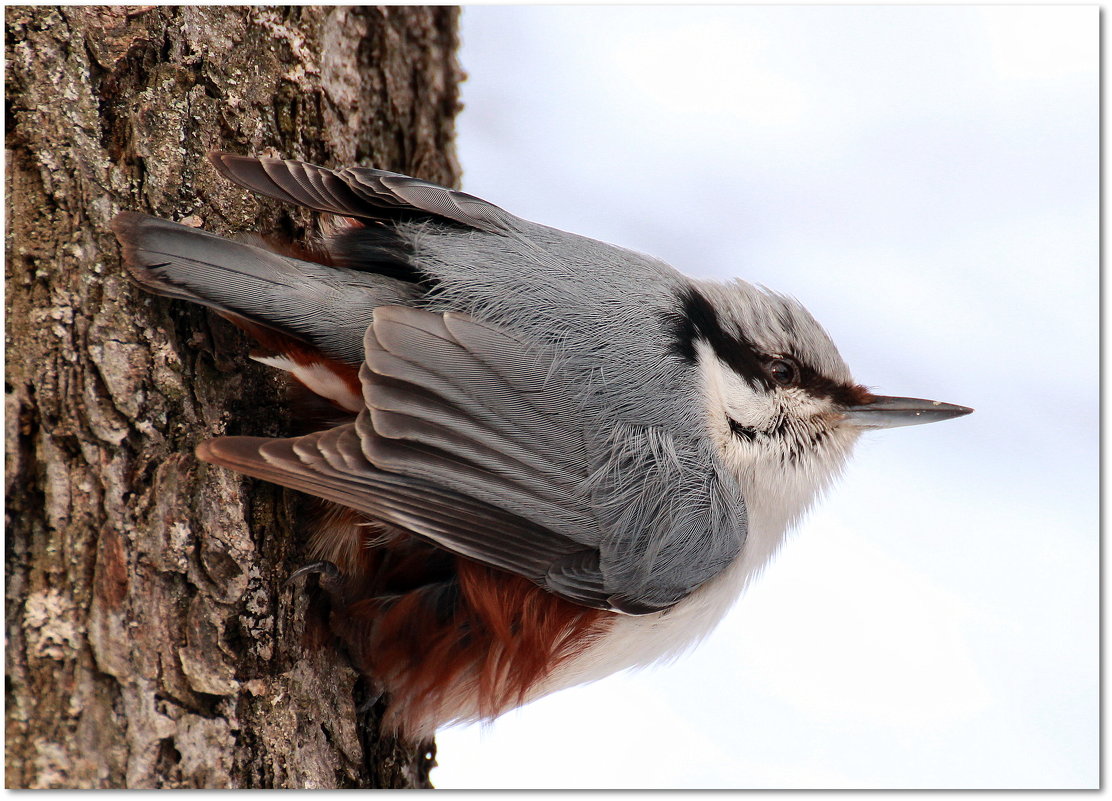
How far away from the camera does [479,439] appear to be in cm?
161

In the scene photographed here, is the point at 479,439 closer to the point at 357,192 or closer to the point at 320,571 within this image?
the point at 320,571

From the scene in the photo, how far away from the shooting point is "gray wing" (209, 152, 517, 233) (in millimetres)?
1690

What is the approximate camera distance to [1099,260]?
2305 mm

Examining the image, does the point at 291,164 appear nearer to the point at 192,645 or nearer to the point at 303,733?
the point at 192,645

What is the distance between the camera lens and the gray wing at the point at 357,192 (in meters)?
1.69

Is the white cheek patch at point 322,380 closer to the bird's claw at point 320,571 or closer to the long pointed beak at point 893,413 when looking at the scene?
the bird's claw at point 320,571

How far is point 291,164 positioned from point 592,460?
0.80 meters

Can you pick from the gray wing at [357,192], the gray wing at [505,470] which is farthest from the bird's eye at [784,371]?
the gray wing at [357,192]

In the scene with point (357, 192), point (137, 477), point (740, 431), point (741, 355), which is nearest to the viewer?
point (137, 477)

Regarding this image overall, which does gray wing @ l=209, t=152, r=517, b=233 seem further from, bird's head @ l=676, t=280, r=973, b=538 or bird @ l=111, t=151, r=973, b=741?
bird's head @ l=676, t=280, r=973, b=538

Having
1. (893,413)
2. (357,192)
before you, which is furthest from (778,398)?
(357,192)

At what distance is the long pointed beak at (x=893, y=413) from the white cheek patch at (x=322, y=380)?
48.6 inches

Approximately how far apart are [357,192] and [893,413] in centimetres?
139

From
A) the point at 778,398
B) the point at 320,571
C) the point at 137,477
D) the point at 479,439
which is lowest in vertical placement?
the point at 320,571
